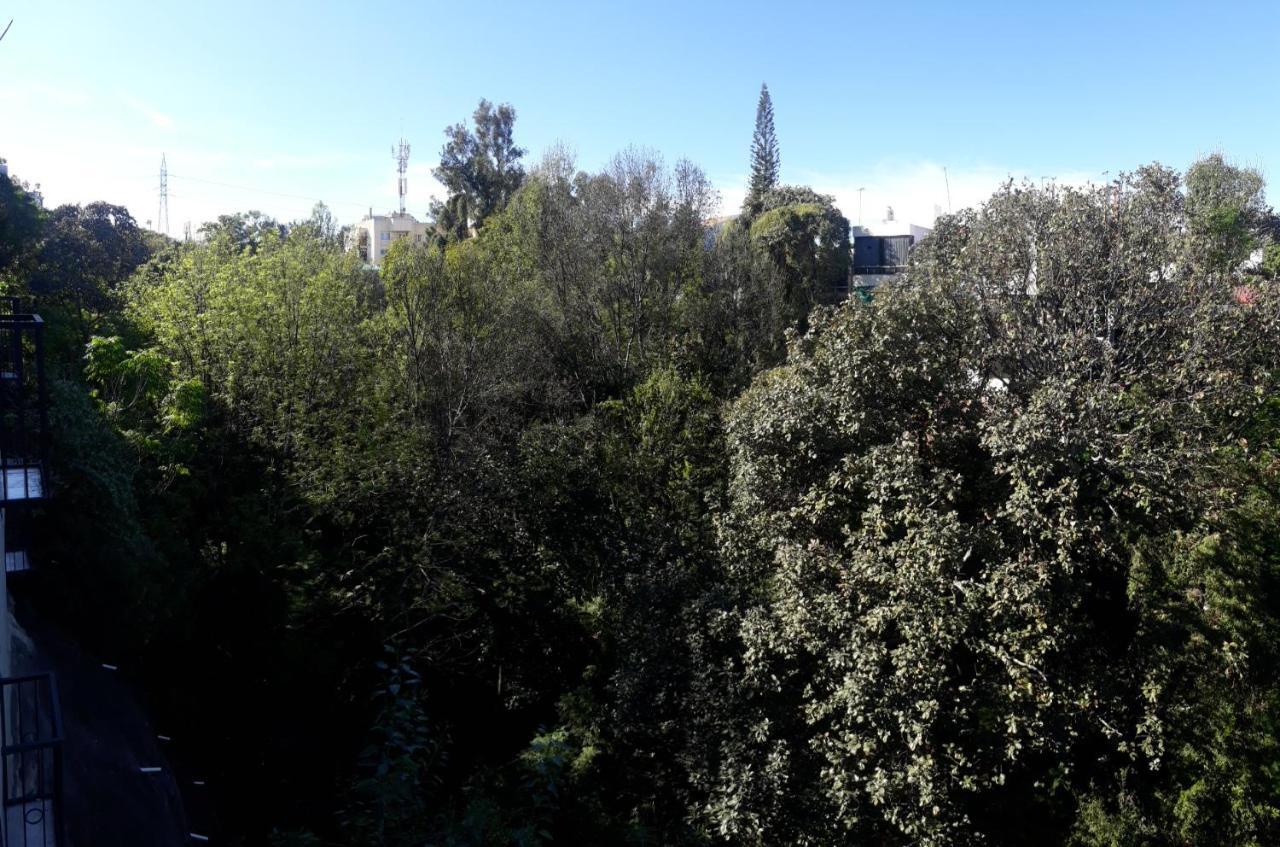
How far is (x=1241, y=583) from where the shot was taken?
9.69 metres

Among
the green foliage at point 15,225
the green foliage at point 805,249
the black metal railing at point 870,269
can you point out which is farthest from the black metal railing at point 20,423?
the black metal railing at point 870,269

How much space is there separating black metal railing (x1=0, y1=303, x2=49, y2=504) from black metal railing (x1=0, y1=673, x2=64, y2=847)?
138cm

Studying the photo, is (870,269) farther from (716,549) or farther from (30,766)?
(30,766)

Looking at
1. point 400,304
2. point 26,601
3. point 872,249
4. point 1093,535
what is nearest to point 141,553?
point 26,601

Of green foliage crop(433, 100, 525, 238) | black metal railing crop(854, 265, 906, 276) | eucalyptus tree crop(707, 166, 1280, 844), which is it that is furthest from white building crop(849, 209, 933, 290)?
eucalyptus tree crop(707, 166, 1280, 844)

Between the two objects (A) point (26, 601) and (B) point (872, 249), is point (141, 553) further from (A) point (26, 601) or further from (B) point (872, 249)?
(B) point (872, 249)

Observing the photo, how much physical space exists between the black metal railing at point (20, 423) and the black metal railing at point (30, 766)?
4.54 ft

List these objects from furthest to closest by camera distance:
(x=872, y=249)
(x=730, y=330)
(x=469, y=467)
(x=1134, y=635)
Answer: (x=872, y=249) < (x=730, y=330) < (x=469, y=467) < (x=1134, y=635)

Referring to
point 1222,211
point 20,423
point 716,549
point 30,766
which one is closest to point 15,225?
point 20,423

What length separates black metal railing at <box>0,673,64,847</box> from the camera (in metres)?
4.83

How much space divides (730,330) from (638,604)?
12.8 metres

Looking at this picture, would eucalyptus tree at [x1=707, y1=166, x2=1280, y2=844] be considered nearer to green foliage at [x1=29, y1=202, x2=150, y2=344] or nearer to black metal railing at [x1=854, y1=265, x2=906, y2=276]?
green foliage at [x1=29, y1=202, x2=150, y2=344]

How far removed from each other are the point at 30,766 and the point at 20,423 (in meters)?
2.52

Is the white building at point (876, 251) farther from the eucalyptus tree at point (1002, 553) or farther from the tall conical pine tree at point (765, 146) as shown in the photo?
the eucalyptus tree at point (1002, 553)
